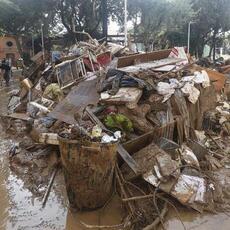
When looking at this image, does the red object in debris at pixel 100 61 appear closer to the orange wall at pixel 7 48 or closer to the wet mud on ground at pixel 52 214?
the wet mud on ground at pixel 52 214

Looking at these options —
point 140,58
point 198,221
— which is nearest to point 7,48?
point 140,58

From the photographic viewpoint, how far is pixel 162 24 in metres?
29.2

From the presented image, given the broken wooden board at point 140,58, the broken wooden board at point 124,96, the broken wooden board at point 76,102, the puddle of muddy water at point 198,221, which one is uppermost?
the broken wooden board at point 124,96

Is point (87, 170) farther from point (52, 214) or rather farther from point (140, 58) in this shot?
point (140, 58)

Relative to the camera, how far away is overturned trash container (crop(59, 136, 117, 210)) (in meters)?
4.32

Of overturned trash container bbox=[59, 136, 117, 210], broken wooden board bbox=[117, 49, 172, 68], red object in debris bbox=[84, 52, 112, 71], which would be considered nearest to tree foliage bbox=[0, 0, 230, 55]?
red object in debris bbox=[84, 52, 112, 71]

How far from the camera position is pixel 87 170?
439cm

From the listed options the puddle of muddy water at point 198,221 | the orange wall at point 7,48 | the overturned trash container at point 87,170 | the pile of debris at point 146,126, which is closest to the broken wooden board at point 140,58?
the pile of debris at point 146,126

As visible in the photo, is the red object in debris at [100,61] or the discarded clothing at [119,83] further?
the red object in debris at [100,61]

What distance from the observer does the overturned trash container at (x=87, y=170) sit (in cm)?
432

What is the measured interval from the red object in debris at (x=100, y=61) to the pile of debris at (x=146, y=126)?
0.48 feet

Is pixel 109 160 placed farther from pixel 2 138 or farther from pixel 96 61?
pixel 96 61

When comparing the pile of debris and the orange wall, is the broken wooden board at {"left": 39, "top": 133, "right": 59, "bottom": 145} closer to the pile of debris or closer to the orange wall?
the pile of debris

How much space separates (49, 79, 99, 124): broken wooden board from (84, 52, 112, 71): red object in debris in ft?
8.83
